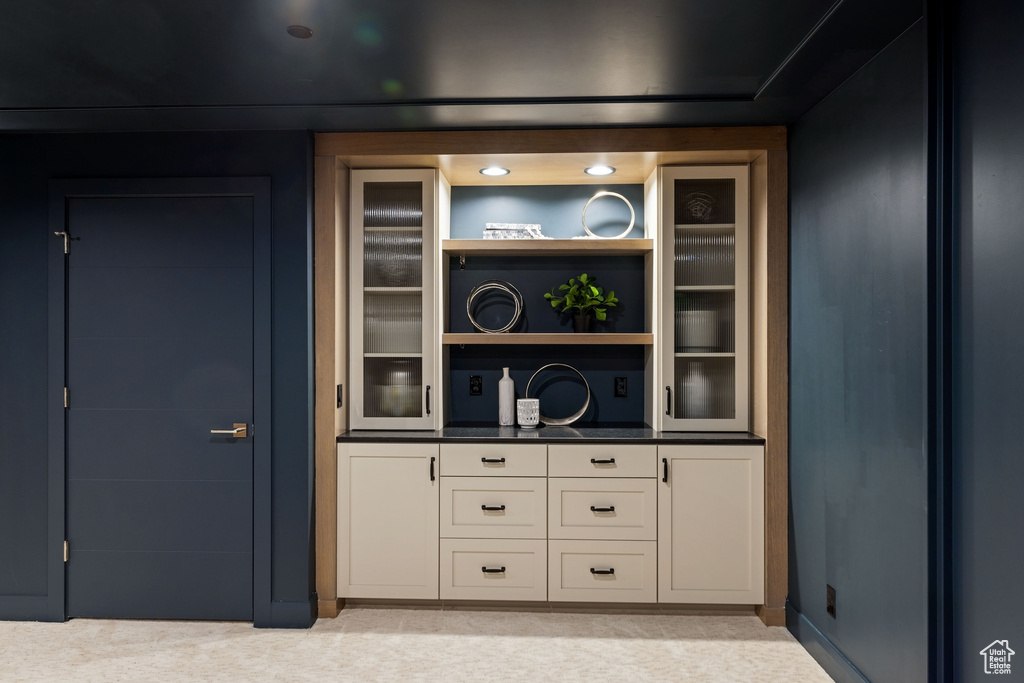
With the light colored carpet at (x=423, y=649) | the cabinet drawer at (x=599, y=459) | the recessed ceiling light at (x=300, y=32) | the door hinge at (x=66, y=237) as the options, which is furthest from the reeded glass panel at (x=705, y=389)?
the door hinge at (x=66, y=237)

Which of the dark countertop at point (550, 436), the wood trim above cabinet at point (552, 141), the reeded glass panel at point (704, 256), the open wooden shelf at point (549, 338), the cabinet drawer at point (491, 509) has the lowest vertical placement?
the cabinet drawer at point (491, 509)

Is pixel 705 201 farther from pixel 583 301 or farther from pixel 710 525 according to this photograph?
pixel 710 525

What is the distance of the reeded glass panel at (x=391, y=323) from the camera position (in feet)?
11.2

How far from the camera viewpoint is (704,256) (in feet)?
A: 10.9

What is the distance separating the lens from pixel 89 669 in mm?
2684

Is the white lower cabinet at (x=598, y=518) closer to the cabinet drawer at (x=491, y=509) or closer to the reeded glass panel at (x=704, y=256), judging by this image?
the cabinet drawer at (x=491, y=509)

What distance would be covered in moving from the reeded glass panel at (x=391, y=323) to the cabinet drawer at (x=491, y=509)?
29.0 inches

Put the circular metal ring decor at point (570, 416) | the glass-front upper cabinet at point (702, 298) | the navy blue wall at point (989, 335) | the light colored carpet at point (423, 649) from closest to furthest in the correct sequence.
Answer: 1. the navy blue wall at point (989, 335)
2. the light colored carpet at point (423, 649)
3. the glass-front upper cabinet at point (702, 298)
4. the circular metal ring decor at point (570, 416)

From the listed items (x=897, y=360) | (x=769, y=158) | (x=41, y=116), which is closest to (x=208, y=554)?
(x=41, y=116)

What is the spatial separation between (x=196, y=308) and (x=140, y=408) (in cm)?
55

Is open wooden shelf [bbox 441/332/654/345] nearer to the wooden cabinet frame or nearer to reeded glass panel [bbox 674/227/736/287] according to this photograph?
reeded glass panel [bbox 674/227/736/287]

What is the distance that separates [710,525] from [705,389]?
65 cm

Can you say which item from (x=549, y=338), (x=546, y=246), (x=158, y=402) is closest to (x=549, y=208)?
(x=546, y=246)

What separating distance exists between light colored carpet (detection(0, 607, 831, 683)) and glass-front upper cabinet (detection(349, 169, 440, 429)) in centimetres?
99
